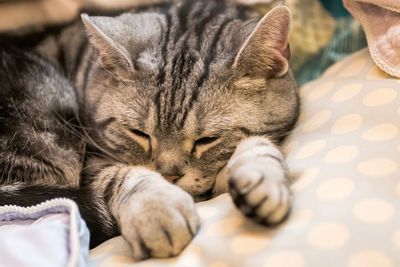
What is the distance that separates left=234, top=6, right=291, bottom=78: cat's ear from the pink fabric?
0.74 feet

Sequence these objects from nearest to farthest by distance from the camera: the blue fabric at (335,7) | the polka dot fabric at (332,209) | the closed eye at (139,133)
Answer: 1. the polka dot fabric at (332,209)
2. the closed eye at (139,133)
3. the blue fabric at (335,7)

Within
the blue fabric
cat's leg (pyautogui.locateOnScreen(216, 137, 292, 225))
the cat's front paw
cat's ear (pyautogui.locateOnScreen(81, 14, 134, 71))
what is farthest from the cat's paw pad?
the blue fabric

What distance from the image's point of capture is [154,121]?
1119 millimetres

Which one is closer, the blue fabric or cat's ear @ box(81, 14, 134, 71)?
cat's ear @ box(81, 14, 134, 71)

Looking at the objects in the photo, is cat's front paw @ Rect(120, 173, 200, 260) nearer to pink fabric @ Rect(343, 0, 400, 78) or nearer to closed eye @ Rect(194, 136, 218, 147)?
closed eye @ Rect(194, 136, 218, 147)

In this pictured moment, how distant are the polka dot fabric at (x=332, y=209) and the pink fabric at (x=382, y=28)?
0.14 ft

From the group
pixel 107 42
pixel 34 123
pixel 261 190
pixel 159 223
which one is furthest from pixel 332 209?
pixel 34 123

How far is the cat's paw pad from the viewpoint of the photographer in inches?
32.7

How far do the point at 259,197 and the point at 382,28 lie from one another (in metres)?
0.65

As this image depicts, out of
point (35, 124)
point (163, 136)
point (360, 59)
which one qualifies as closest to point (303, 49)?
point (360, 59)

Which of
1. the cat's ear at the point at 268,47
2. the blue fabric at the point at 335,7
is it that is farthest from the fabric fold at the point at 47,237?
the blue fabric at the point at 335,7

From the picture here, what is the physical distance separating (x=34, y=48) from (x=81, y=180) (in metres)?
0.49

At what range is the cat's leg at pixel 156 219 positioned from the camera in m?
0.87

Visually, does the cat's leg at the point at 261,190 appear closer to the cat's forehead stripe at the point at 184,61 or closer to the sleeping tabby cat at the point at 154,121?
the sleeping tabby cat at the point at 154,121
